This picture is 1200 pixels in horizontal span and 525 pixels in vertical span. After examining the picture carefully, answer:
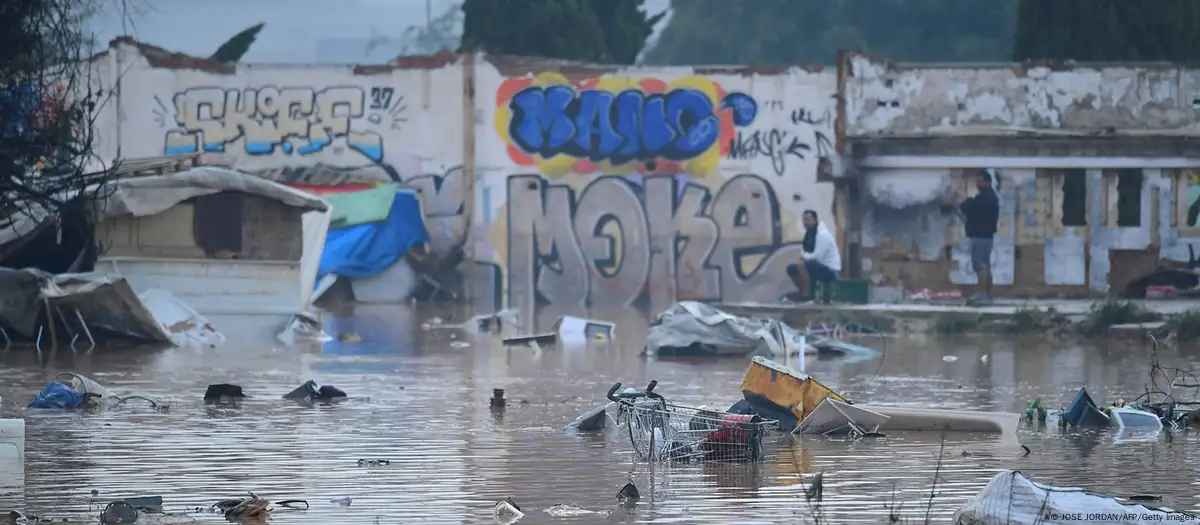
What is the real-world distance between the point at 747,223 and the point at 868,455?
25.1 meters

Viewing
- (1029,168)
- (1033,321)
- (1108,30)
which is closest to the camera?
(1033,321)

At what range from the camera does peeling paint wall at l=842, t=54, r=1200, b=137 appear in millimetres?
37812

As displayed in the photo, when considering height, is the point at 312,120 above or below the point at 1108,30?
below

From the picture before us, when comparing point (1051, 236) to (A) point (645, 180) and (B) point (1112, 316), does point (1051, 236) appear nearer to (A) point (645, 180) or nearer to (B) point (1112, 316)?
(A) point (645, 180)

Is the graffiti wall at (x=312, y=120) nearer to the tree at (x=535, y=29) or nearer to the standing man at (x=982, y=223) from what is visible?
the standing man at (x=982, y=223)

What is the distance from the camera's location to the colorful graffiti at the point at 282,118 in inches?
1559

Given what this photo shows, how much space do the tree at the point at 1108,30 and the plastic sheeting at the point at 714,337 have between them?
21.9m

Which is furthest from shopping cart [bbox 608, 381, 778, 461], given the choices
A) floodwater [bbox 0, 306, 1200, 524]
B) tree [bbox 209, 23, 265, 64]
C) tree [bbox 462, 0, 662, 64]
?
tree [bbox 462, 0, 662, 64]

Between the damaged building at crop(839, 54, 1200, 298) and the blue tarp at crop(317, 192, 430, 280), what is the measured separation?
832 cm

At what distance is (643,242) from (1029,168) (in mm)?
7356

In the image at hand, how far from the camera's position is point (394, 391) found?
752 inches

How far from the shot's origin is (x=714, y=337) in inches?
963

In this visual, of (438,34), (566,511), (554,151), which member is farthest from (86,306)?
(438,34)

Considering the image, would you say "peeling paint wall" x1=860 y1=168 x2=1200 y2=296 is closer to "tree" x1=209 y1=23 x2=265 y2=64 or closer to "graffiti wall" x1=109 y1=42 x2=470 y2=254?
"graffiti wall" x1=109 y1=42 x2=470 y2=254
